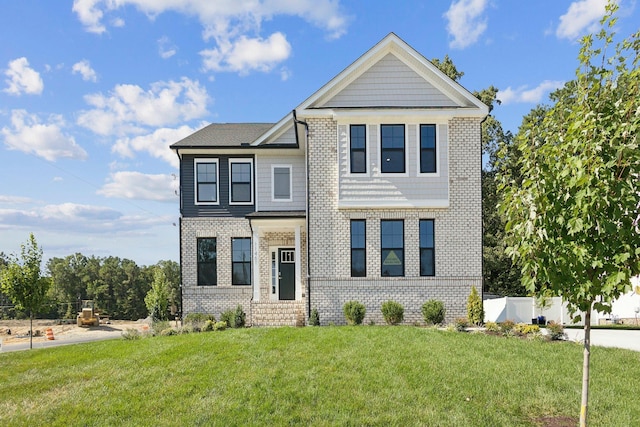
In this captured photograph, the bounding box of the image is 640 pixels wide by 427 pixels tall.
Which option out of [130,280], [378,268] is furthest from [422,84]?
[130,280]

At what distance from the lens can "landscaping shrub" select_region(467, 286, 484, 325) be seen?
46.6 ft

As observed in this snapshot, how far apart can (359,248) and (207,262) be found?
6340mm

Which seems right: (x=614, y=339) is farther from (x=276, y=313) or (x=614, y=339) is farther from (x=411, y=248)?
(x=276, y=313)

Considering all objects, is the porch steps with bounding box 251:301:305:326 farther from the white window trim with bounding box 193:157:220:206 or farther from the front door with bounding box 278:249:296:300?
the white window trim with bounding box 193:157:220:206

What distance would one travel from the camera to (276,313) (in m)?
15.6

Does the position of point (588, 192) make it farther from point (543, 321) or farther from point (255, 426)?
point (543, 321)

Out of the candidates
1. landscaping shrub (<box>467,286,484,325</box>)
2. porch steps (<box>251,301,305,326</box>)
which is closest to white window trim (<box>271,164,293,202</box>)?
porch steps (<box>251,301,305,326</box>)

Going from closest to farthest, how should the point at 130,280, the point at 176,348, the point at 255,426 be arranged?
the point at 255,426
the point at 176,348
the point at 130,280

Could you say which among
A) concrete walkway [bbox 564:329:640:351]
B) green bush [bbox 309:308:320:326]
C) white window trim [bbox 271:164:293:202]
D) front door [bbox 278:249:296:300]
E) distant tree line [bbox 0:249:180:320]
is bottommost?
distant tree line [bbox 0:249:180:320]

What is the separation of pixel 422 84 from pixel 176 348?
1102cm

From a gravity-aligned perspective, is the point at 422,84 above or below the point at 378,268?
above

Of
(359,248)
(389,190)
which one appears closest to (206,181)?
(359,248)

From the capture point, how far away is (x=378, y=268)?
15055mm

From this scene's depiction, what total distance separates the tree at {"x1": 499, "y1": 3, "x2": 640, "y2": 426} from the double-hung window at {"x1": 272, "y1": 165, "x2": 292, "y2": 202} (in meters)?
13.1
